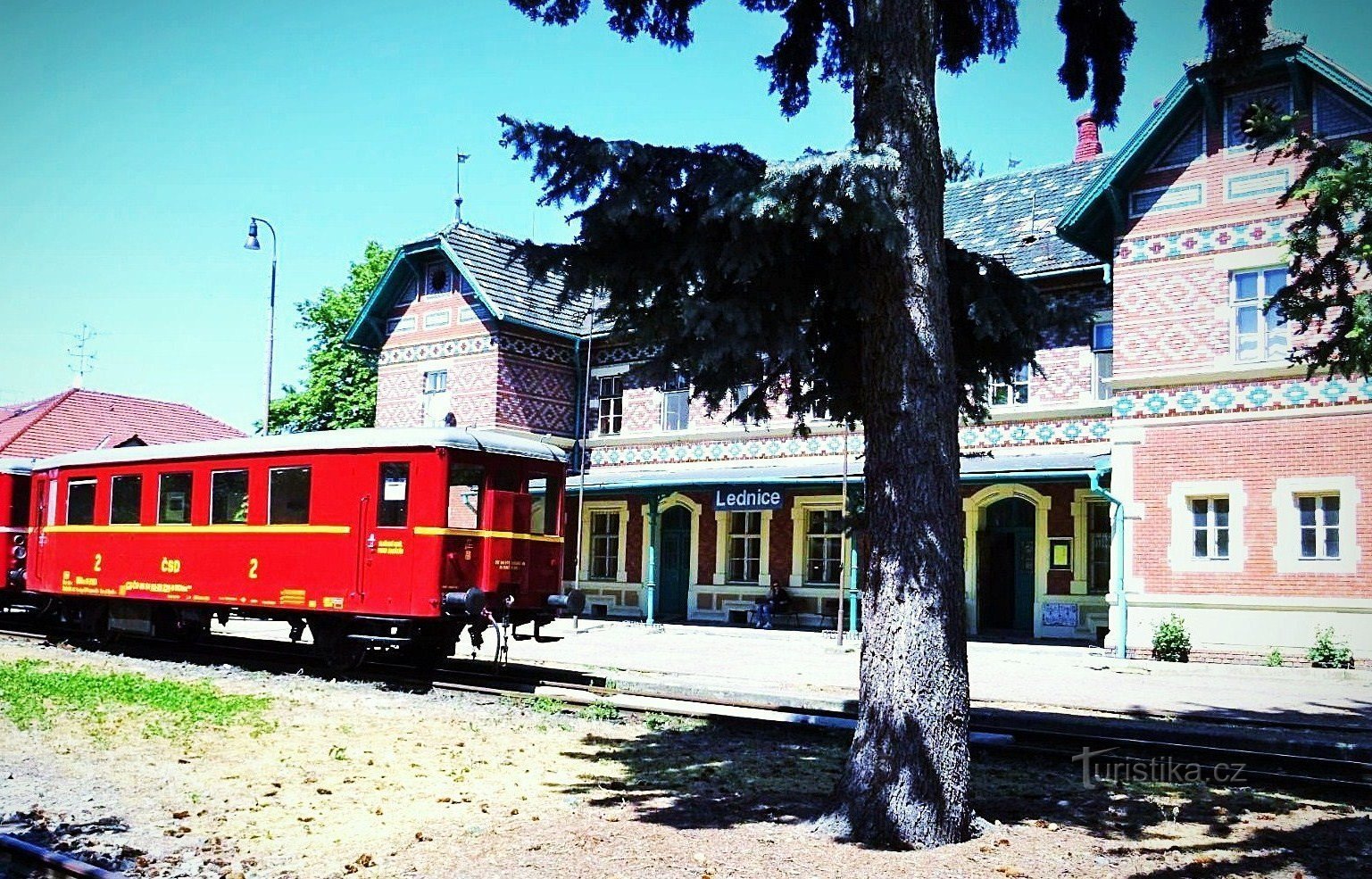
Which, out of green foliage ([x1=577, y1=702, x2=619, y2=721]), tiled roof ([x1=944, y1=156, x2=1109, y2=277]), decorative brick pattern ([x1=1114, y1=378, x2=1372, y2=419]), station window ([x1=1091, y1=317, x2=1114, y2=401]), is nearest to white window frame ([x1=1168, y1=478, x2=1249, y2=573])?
decorative brick pattern ([x1=1114, y1=378, x2=1372, y2=419])

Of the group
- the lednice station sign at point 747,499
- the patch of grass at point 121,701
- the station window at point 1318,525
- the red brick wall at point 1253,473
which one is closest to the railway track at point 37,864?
the patch of grass at point 121,701

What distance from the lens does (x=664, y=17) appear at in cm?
847

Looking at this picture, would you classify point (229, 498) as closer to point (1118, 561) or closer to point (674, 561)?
point (1118, 561)

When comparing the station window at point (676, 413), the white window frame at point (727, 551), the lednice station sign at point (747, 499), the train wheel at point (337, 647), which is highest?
the station window at point (676, 413)

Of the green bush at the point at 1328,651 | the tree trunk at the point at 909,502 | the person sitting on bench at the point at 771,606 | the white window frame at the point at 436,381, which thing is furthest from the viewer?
the white window frame at the point at 436,381

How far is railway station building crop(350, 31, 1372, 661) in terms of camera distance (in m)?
17.4

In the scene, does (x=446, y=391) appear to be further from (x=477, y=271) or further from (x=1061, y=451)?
(x=1061, y=451)

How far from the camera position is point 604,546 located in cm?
2880

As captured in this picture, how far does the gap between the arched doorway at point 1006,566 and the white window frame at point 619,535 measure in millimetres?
8908

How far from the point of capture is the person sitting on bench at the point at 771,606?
24516 mm

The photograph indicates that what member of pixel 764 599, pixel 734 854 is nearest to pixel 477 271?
pixel 764 599

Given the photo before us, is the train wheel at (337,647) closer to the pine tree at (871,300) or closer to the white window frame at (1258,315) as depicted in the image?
the pine tree at (871,300)

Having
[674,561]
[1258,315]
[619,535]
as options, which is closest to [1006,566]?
[1258,315]

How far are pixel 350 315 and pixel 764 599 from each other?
72.2 feet
